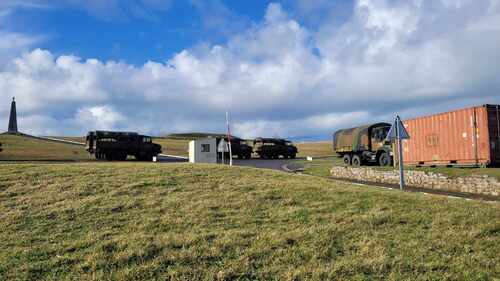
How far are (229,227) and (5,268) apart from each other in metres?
3.04

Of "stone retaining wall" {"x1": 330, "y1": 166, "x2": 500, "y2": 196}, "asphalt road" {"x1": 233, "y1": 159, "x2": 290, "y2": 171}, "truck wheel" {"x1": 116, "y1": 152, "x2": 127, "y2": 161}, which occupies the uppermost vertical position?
"truck wheel" {"x1": 116, "y1": 152, "x2": 127, "y2": 161}

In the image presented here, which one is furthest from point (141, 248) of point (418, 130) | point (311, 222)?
point (418, 130)

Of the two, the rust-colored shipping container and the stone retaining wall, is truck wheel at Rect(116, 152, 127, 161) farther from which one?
the rust-colored shipping container

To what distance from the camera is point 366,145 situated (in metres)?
25.8

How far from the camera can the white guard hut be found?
893 inches

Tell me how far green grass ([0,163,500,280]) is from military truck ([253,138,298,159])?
36921mm

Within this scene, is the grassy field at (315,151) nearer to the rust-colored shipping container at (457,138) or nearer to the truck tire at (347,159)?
the truck tire at (347,159)

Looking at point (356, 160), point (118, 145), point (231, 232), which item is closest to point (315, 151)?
point (118, 145)

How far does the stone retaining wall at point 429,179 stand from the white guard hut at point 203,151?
678 centimetres

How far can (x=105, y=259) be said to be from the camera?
5293 millimetres

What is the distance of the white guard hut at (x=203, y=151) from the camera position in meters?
22.7

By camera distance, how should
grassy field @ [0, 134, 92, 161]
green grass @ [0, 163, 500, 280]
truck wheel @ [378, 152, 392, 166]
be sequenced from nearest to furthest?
green grass @ [0, 163, 500, 280] → truck wheel @ [378, 152, 392, 166] → grassy field @ [0, 134, 92, 161]

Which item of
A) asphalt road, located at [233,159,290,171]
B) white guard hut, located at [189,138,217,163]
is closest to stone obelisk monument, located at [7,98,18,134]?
asphalt road, located at [233,159,290,171]

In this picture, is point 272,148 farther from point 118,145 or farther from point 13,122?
point 13,122
